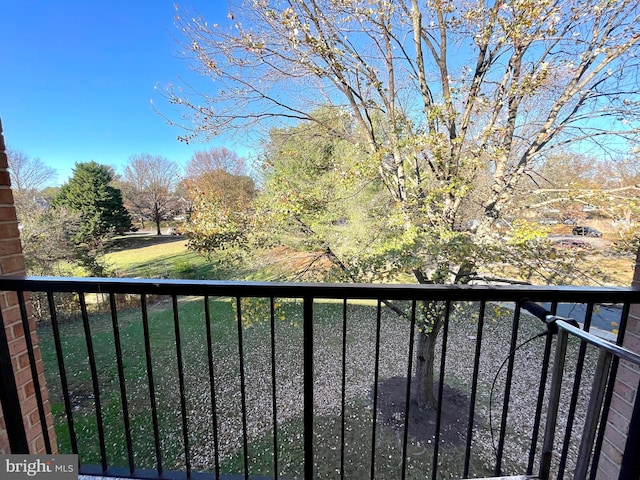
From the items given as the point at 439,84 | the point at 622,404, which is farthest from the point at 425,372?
the point at 439,84

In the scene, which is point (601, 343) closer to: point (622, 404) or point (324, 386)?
point (622, 404)

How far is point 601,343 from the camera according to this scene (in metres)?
0.75

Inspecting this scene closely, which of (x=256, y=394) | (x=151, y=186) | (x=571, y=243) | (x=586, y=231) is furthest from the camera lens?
(x=151, y=186)

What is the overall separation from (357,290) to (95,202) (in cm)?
1030

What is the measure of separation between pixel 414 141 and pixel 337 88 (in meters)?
1.43

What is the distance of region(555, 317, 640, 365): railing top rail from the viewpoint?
0.66m

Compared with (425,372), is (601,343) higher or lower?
higher

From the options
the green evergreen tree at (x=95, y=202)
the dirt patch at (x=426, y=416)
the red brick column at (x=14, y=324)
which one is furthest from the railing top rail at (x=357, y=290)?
the green evergreen tree at (x=95, y=202)

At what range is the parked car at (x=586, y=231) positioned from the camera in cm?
379

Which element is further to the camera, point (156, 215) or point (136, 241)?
point (136, 241)

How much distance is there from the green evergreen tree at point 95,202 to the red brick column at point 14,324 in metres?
8.10

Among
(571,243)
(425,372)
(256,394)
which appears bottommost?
(256,394)

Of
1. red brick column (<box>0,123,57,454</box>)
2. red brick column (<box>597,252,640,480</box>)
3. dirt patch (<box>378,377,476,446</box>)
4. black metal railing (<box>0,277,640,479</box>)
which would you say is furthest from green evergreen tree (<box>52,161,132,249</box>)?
red brick column (<box>597,252,640,480</box>)

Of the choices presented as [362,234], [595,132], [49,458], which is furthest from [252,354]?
[595,132]
